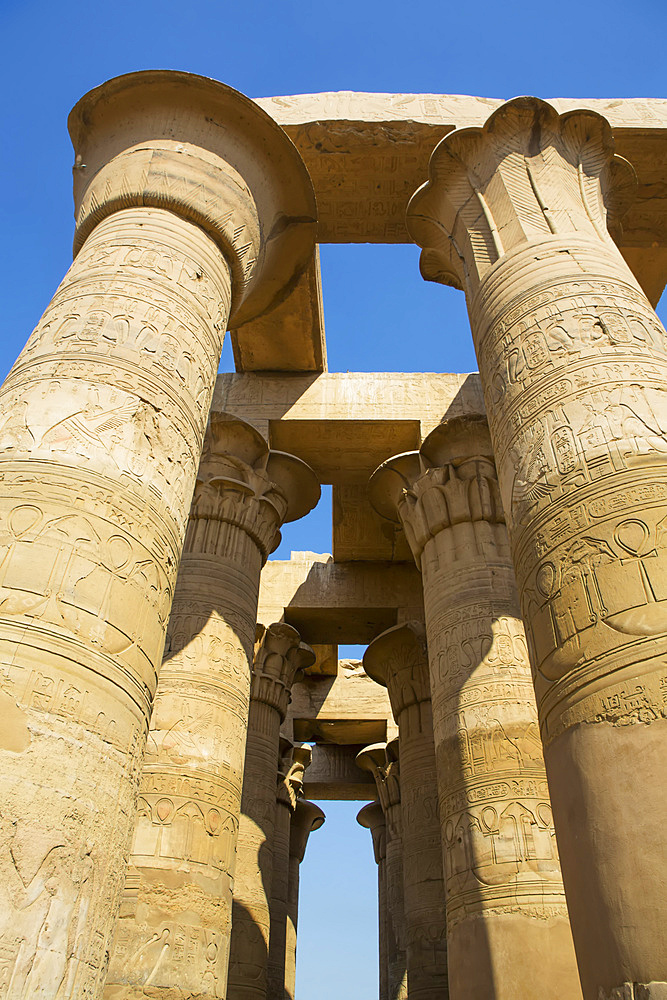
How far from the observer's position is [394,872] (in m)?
12.5

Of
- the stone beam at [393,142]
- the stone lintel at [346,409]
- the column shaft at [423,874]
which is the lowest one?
the column shaft at [423,874]

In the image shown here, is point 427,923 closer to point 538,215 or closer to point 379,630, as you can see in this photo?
point 379,630

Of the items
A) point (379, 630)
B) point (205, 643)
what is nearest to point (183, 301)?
point (205, 643)

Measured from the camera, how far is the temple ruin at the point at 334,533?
266 centimetres

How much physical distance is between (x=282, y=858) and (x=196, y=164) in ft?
33.2

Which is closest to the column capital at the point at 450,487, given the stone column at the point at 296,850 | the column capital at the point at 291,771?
the column capital at the point at 291,771

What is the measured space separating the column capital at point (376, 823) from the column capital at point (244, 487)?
30.4 ft

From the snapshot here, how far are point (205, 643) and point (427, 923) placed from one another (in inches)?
174

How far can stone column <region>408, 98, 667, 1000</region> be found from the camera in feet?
8.16

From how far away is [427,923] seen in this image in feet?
28.1

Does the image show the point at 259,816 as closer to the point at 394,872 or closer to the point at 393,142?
the point at 394,872

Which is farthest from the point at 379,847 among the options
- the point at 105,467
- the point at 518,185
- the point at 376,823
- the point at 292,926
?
the point at 105,467

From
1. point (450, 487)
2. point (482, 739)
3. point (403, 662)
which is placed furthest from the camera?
point (403, 662)

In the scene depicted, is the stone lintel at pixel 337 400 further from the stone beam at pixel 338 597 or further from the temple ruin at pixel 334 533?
the stone beam at pixel 338 597
